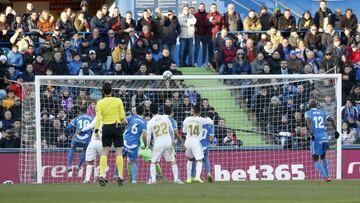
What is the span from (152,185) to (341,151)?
6780 millimetres

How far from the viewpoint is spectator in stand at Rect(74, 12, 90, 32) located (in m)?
34.1

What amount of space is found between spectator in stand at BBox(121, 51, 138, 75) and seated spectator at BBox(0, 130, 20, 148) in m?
3.79

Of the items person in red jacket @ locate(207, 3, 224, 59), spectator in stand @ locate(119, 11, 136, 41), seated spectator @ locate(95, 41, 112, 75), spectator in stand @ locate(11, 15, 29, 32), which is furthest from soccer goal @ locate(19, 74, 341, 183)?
person in red jacket @ locate(207, 3, 224, 59)

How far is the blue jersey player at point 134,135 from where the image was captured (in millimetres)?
26641

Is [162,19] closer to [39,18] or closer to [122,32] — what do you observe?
[122,32]

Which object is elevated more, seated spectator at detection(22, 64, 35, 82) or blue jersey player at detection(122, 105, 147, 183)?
seated spectator at detection(22, 64, 35, 82)

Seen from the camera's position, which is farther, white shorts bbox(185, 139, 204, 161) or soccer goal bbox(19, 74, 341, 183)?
soccer goal bbox(19, 74, 341, 183)

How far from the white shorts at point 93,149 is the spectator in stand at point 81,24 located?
7286mm

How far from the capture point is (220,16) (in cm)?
3512

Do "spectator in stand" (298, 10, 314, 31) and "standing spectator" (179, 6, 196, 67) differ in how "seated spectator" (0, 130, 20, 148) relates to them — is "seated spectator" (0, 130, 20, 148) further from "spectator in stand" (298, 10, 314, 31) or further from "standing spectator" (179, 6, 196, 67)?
"spectator in stand" (298, 10, 314, 31)

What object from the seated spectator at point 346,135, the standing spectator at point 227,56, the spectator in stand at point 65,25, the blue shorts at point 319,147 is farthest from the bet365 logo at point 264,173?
the spectator in stand at point 65,25

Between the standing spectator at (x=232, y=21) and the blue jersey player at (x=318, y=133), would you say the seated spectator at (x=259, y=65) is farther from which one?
the blue jersey player at (x=318, y=133)

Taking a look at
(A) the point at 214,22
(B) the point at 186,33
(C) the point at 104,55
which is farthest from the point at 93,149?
(A) the point at 214,22

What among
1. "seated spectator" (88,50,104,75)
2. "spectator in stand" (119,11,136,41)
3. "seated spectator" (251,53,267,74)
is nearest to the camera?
"seated spectator" (88,50,104,75)
